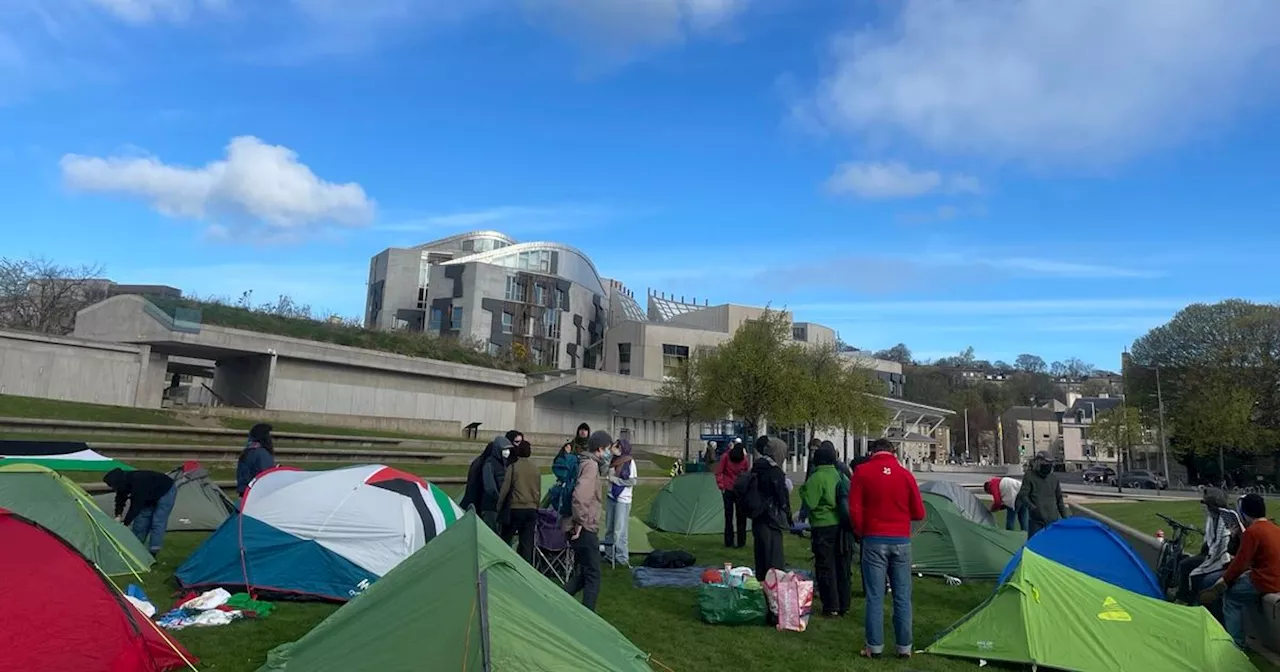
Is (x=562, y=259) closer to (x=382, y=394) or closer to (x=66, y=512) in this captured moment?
(x=382, y=394)

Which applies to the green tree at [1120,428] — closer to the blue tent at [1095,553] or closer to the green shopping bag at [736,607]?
the blue tent at [1095,553]

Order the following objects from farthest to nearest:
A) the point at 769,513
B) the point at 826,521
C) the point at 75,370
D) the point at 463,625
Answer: the point at 75,370 → the point at 769,513 → the point at 826,521 → the point at 463,625

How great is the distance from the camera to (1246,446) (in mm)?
49750

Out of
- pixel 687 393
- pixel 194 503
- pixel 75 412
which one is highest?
pixel 687 393

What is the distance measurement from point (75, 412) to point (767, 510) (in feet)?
81.6

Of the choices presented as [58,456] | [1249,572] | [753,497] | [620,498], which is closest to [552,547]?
[753,497]

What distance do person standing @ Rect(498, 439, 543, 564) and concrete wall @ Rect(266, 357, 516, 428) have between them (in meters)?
28.2

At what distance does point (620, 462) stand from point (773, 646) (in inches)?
160

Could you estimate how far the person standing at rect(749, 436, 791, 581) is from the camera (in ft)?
29.9

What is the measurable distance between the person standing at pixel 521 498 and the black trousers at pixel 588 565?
1111 mm

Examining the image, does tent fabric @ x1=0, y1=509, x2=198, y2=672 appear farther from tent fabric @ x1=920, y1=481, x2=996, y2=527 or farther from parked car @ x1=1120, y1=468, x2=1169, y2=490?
parked car @ x1=1120, y1=468, x2=1169, y2=490

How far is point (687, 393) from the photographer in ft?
151

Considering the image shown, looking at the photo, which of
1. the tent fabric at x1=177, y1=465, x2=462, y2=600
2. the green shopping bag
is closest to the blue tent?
the green shopping bag

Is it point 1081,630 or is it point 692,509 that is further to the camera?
point 692,509
